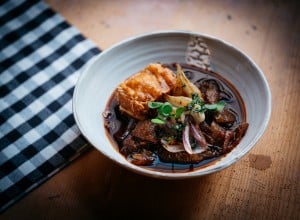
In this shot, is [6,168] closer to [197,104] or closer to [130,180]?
[130,180]

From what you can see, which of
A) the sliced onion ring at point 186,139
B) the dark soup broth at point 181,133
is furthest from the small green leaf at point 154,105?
the sliced onion ring at point 186,139

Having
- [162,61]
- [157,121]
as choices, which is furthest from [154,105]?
[162,61]

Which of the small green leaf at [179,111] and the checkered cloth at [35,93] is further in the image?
the checkered cloth at [35,93]

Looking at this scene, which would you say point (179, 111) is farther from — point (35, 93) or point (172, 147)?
point (35, 93)

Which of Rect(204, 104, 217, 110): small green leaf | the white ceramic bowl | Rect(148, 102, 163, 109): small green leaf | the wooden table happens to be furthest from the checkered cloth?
Rect(204, 104, 217, 110): small green leaf

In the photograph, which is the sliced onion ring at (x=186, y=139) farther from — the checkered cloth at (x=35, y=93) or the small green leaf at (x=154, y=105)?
the checkered cloth at (x=35, y=93)

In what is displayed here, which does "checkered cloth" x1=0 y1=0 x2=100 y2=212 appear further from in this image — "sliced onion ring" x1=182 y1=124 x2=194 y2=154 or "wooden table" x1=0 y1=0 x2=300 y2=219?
"sliced onion ring" x1=182 y1=124 x2=194 y2=154
